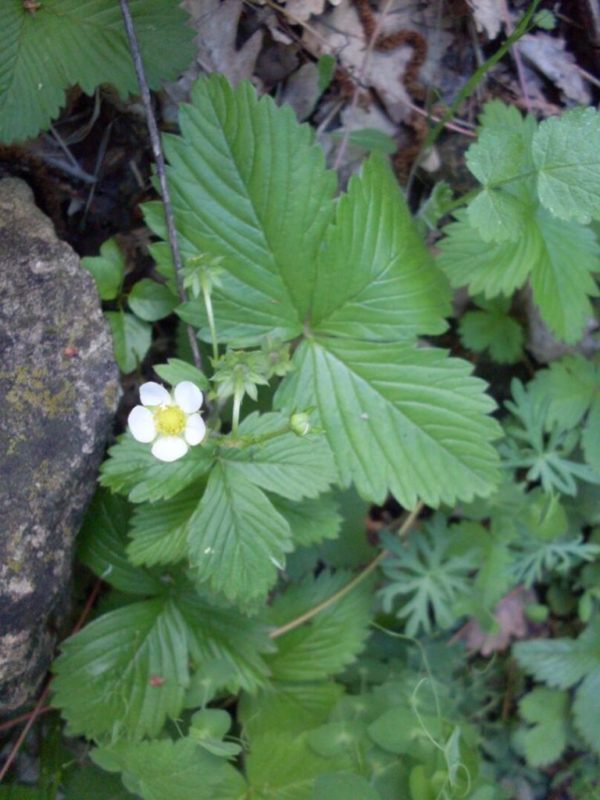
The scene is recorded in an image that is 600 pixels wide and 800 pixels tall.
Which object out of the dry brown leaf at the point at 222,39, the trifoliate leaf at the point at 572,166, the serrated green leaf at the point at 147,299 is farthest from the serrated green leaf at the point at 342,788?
the dry brown leaf at the point at 222,39

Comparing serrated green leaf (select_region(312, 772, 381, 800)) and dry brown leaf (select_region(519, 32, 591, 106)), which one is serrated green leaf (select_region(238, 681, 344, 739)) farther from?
dry brown leaf (select_region(519, 32, 591, 106))

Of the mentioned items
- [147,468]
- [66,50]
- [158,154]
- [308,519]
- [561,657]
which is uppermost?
[66,50]

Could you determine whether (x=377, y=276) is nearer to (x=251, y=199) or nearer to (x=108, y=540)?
(x=251, y=199)

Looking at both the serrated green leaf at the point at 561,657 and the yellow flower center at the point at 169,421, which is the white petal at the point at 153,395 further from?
the serrated green leaf at the point at 561,657

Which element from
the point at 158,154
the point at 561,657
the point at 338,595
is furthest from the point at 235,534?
the point at 561,657

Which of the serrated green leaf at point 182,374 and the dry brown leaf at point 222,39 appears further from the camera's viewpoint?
the dry brown leaf at point 222,39

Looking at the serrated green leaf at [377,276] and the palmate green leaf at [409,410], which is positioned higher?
the serrated green leaf at [377,276]

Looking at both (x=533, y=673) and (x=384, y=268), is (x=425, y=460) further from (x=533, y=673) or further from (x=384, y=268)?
(x=533, y=673)
